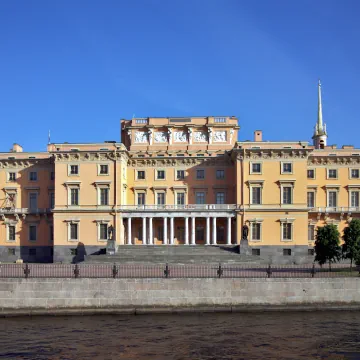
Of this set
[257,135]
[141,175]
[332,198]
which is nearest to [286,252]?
[332,198]

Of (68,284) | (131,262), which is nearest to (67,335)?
(68,284)

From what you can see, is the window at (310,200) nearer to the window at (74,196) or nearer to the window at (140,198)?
the window at (140,198)

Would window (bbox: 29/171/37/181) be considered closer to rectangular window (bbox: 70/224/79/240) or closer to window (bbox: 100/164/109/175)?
rectangular window (bbox: 70/224/79/240)

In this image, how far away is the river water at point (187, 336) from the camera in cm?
2078

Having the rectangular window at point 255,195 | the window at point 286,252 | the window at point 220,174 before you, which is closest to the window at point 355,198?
the window at point 286,252

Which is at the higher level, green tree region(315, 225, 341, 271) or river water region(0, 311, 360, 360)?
green tree region(315, 225, 341, 271)

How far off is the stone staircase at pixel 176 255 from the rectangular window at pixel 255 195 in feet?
17.5

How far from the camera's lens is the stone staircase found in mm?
46803

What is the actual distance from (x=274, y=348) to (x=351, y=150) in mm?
37535

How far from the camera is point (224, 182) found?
2170 inches

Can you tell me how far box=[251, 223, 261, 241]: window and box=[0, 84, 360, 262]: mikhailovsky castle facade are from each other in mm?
101

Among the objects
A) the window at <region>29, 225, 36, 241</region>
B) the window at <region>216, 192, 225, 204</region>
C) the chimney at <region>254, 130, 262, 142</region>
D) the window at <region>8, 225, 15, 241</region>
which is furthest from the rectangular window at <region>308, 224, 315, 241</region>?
the window at <region>8, 225, 15, 241</region>

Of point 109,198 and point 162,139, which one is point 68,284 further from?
point 162,139

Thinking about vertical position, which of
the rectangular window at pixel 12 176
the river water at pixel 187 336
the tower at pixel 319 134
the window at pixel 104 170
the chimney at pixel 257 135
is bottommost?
the river water at pixel 187 336
